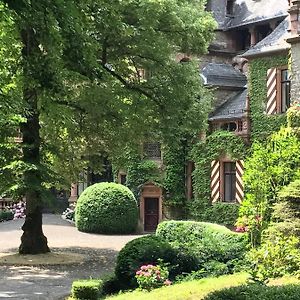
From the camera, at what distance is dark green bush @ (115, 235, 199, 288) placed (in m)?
13.2

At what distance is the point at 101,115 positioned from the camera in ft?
66.4

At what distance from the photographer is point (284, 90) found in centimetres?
2641

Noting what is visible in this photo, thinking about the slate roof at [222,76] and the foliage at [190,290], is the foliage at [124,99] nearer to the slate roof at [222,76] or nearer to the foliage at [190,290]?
the foliage at [190,290]

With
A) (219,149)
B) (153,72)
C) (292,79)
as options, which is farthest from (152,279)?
(219,149)

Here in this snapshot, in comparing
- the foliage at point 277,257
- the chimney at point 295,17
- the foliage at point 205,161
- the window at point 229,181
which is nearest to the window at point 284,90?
the chimney at point 295,17

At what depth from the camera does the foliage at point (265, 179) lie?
16.1 meters

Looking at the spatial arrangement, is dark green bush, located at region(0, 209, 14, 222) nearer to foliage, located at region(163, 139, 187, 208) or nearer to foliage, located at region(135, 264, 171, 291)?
foliage, located at region(163, 139, 187, 208)

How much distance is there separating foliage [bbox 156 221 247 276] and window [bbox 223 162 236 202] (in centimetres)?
1281

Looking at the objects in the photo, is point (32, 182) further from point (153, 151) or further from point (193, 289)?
point (153, 151)

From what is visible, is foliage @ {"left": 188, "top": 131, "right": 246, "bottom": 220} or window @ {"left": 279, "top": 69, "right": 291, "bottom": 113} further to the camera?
foliage @ {"left": 188, "top": 131, "right": 246, "bottom": 220}

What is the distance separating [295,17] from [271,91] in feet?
13.3

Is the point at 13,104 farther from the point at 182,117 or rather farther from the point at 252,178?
the point at 182,117

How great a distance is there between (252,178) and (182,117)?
5686mm

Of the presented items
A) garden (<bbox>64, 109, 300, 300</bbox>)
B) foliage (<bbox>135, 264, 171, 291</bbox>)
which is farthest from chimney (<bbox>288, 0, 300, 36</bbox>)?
foliage (<bbox>135, 264, 171, 291</bbox>)
